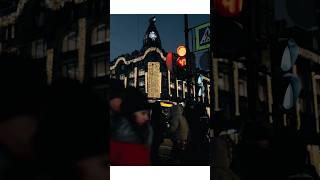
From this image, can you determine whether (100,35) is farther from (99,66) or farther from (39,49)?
(39,49)

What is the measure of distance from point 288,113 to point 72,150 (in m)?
1.61

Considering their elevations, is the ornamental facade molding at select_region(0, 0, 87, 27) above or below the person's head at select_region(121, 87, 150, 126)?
above

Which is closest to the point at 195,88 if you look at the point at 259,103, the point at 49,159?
the point at 259,103

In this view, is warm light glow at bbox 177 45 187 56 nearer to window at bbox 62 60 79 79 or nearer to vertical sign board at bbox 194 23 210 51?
vertical sign board at bbox 194 23 210 51

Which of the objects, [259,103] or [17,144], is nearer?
[17,144]

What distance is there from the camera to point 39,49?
2781mm

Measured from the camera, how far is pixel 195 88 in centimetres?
285

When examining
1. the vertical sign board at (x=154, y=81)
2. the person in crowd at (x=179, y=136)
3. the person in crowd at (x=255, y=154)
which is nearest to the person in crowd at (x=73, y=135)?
the vertical sign board at (x=154, y=81)

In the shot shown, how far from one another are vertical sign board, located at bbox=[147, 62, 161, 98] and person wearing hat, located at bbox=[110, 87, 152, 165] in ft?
0.24

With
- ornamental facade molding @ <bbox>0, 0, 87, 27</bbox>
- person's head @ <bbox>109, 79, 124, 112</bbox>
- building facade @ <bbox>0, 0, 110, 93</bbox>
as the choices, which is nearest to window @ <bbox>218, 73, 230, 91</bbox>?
person's head @ <bbox>109, 79, 124, 112</bbox>

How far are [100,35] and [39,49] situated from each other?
46 centimetres

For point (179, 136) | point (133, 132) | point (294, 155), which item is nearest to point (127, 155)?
point (133, 132)

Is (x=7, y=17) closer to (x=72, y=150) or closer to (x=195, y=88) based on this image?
(x=72, y=150)

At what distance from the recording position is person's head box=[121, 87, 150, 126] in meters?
2.78
